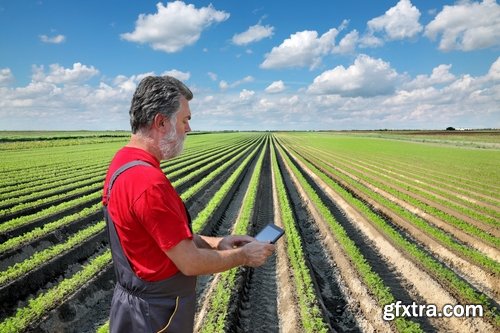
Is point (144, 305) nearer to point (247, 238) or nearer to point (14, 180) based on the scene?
point (247, 238)

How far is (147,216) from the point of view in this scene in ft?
5.76

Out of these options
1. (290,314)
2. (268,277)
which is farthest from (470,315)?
(268,277)

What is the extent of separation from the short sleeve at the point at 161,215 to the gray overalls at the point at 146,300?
0.27m

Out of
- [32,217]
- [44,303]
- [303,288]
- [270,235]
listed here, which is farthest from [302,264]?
[32,217]

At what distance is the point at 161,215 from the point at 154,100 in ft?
2.10

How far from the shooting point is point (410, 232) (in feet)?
34.4

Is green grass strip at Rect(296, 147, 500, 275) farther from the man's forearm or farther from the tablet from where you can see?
the man's forearm

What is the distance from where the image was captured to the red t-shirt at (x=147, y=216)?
1758mm

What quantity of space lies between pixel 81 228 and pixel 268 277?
565 centimetres

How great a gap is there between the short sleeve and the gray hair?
0.47m

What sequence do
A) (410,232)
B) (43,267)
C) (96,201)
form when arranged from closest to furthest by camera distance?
1. (43,267)
2. (410,232)
3. (96,201)

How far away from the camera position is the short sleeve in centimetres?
175

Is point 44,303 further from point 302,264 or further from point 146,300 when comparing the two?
point 146,300

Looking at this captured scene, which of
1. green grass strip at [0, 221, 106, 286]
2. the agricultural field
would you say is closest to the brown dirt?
the agricultural field
